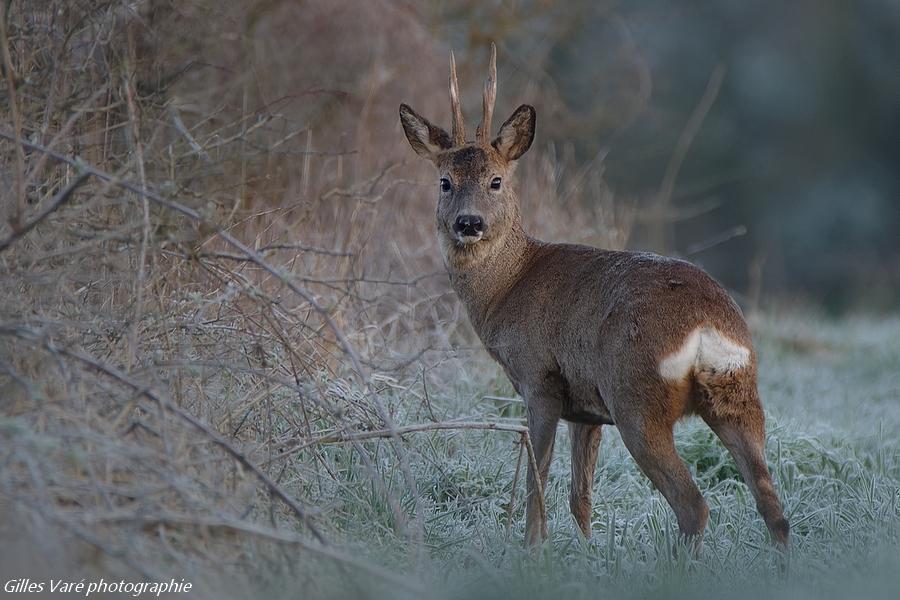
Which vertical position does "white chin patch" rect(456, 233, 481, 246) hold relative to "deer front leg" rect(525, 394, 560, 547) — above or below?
above

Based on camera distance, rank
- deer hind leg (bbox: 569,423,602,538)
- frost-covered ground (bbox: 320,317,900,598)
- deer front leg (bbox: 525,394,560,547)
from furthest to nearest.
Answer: deer hind leg (bbox: 569,423,602,538) → deer front leg (bbox: 525,394,560,547) → frost-covered ground (bbox: 320,317,900,598)

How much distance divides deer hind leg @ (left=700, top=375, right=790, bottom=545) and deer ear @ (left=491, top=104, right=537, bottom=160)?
2.06 meters

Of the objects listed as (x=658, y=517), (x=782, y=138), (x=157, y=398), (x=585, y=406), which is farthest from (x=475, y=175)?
(x=782, y=138)

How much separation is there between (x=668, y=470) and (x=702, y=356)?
478mm

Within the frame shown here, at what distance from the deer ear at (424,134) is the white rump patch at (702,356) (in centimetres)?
217

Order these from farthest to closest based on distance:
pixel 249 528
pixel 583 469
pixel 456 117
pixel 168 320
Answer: pixel 456 117
pixel 583 469
pixel 168 320
pixel 249 528

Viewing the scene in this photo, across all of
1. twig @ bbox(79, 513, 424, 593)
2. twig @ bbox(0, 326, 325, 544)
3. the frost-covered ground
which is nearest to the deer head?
the frost-covered ground

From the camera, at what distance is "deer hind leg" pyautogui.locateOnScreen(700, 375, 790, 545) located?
483 cm

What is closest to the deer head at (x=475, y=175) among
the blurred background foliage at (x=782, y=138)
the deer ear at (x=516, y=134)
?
the deer ear at (x=516, y=134)

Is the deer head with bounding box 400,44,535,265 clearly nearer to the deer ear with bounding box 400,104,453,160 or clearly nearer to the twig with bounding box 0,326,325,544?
the deer ear with bounding box 400,104,453,160

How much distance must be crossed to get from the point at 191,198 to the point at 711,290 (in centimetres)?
221

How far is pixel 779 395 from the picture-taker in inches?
343

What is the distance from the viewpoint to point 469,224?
19.6 ft

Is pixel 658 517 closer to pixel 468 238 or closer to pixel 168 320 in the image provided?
pixel 468 238
